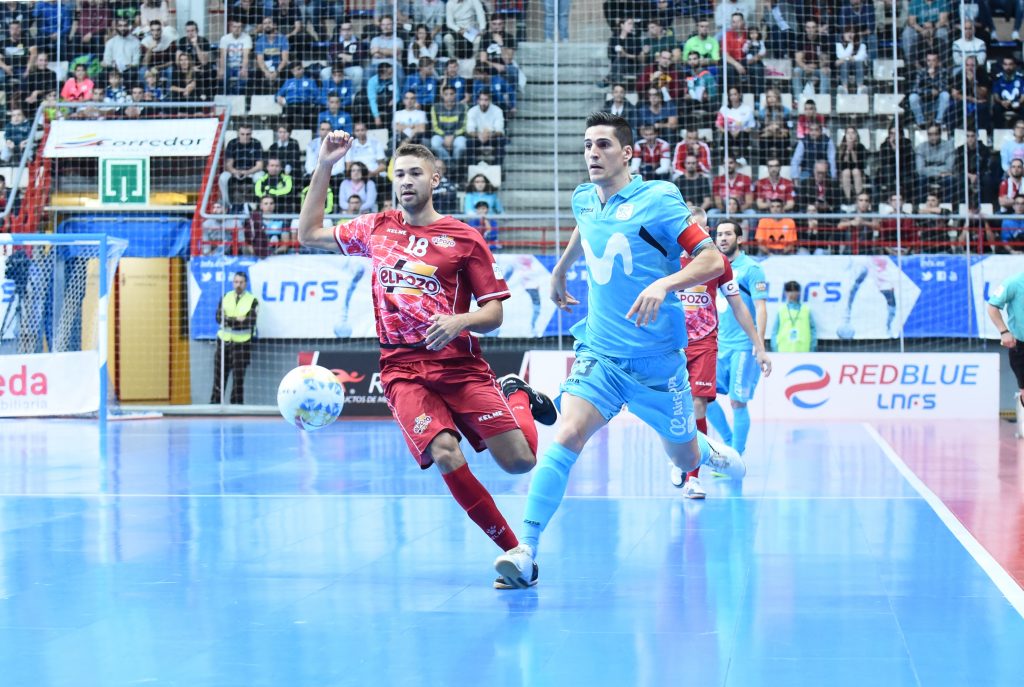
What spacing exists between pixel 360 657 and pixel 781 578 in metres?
2.52

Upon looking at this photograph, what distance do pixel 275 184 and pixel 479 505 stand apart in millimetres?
15504

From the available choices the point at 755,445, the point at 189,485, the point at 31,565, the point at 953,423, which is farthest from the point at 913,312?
the point at 31,565

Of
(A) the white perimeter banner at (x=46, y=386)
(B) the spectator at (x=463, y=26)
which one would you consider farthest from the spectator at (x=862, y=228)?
(A) the white perimeter banner at (x=46, y=386)

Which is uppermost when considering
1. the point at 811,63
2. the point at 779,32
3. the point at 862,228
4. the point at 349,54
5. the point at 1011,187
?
the point at 779,32

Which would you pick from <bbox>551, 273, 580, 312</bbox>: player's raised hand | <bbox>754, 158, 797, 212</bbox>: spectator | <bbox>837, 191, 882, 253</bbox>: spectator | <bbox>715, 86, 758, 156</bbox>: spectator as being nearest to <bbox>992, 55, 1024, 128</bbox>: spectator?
<bbox>837, 191, 882, 253</bbox>: spectator

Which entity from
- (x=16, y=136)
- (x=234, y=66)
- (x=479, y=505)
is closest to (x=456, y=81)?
(x=234, y=66)

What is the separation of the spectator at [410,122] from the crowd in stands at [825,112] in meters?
3.22

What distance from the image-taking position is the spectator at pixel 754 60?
21891 millimetres

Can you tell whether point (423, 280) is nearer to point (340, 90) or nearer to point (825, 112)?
point (340, 90)

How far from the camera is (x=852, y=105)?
22.0 m

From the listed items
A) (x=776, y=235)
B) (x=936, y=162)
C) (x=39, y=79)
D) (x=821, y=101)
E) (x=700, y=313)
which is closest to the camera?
(x=700, y=313)

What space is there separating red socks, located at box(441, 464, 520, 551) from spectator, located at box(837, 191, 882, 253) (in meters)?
14.5

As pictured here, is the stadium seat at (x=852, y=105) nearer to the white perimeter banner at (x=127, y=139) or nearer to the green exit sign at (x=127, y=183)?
the white perimeter banner at (x=127, y=139)

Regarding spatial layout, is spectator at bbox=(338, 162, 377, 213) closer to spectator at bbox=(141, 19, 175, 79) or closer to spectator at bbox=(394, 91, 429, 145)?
spectator at bbox=(394, 91, 429, 145)
